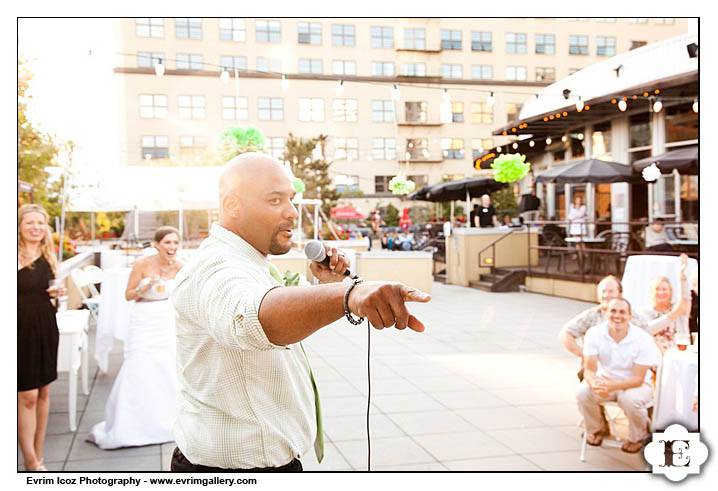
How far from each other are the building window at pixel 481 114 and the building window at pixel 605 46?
6.62 meters

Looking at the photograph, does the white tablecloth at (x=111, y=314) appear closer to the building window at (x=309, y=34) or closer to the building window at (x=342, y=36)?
the building window at (x=309, y=34)

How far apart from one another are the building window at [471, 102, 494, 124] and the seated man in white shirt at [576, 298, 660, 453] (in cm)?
3547

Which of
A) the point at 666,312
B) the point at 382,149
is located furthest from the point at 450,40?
the point at 666,312

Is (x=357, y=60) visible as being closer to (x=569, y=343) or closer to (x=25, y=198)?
(x=25, y=198)

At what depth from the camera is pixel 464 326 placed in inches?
347

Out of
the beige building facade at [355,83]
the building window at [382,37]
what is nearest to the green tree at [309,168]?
the beige building facade at [355,83]

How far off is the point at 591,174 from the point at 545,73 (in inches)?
1114

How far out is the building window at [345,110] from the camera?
120ft

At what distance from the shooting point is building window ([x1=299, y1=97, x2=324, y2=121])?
36.5 m

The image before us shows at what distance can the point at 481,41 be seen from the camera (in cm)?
3922

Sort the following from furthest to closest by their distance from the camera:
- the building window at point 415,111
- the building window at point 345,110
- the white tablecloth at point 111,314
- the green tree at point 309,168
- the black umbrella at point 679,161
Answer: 1. the building window at point 415,111
2. the building window at point 345,110
3. the green tree at point 309,168
4. the black umbrella at point 679,161
5. the white tablecloth at point 111,314

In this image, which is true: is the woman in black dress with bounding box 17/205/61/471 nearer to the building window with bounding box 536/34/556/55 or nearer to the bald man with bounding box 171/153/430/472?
the bald man with bounding box 171/153/430/472
